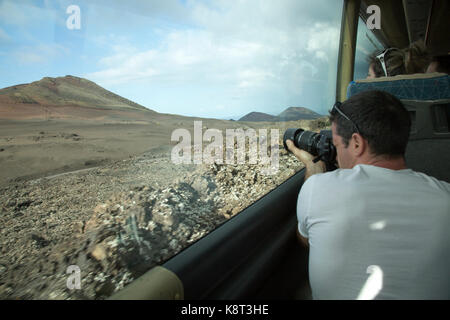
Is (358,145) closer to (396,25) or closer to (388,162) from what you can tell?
(388,162)

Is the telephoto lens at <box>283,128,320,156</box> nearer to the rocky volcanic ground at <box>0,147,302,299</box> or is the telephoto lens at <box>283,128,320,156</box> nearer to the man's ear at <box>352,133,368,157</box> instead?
the man's ear at <box>352,133,368,157</box>

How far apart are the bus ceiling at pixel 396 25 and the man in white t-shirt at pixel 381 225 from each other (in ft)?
10.9

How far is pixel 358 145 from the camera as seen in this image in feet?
3.10

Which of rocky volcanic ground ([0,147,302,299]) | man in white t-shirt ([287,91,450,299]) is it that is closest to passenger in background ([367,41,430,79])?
man in white t-shirt ([287,91,450,299])

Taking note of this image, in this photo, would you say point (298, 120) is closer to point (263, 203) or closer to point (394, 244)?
point (263, 203)

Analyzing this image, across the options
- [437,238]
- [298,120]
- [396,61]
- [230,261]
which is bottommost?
[230,261]

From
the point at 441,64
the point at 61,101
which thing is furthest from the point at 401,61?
the point at 61,101

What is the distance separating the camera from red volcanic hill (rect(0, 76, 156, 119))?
89 cm

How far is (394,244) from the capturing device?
2.42 ft

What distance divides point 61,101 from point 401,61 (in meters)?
3.32

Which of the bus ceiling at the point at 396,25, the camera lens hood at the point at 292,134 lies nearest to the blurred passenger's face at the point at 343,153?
the camera lens hood at the point at 292,134

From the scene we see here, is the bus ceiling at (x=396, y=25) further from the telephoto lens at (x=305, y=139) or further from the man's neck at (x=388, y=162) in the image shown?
the man's neck at (x=388, y=162)
